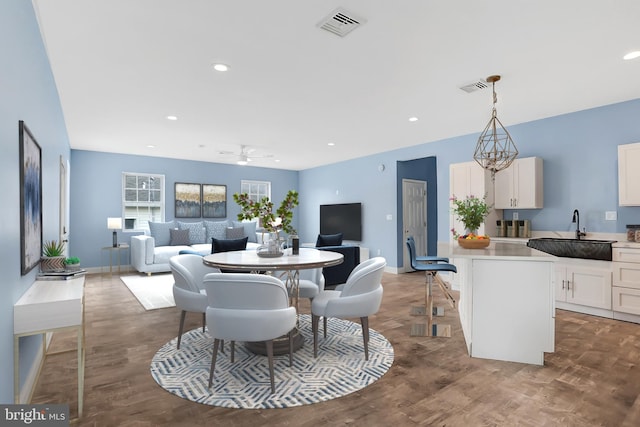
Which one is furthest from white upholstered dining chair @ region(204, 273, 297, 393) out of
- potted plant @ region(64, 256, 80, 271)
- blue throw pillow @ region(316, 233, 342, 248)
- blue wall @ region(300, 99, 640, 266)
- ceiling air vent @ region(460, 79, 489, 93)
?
blue wall @ region(300, 99, 640, 266)

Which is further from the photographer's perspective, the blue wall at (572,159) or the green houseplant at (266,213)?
the blue wall at (572,159)

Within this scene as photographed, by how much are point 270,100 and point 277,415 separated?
3.33 m

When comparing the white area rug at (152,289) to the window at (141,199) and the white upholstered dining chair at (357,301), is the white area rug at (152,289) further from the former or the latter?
the white upholstered dining chair at (357,301)

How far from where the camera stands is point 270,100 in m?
4.10

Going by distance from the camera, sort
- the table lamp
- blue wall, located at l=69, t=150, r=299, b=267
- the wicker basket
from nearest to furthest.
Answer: the wicker basket → the table lamp → blue wall, located at l=69, t=150, r=299, b=267

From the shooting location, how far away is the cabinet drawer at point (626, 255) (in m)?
3.72

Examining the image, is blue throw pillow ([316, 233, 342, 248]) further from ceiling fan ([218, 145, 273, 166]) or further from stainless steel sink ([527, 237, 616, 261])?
stainless steel sink ([527, 237, 616, 261])

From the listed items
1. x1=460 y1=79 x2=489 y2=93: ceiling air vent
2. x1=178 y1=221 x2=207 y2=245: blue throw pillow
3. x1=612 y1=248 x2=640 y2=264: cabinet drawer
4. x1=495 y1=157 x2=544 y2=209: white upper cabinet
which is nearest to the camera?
x1=460 y1=79 x2=489 y2=93: ceiling air vent

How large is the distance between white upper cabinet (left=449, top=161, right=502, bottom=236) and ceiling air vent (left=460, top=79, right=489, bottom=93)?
1.74 m

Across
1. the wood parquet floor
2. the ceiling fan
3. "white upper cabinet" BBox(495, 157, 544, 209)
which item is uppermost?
the ceiling fan

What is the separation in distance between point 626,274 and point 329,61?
400cm

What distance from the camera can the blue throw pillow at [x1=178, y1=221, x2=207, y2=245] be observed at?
7795 millimetres

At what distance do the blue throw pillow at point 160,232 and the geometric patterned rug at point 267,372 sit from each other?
4.64 meters

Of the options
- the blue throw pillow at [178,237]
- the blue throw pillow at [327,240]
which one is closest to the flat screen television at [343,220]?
the blue throw pillow at [327,240]
